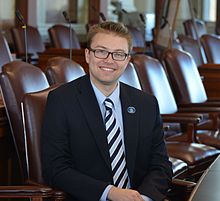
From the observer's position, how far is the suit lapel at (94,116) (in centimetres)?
245

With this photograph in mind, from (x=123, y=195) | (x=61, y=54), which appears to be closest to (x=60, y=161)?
(x=123, y=195)

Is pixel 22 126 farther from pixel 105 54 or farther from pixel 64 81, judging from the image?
pixel 64 81

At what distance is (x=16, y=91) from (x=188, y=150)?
1.33 meters

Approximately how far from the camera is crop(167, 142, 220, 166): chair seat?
12.1 feet

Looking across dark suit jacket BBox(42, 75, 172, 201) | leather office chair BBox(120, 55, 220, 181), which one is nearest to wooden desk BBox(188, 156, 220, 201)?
dark suit jacket BBox(42, 75, 172, 201)

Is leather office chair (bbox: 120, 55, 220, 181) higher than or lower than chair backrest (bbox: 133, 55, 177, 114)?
lower

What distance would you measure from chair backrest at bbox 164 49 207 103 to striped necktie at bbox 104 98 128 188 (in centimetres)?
218

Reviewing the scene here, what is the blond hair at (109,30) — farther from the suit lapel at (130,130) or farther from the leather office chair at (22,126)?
the leather office chair at (22,126)

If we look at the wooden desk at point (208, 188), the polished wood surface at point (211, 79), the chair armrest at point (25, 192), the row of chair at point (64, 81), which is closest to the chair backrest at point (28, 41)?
the polished wood surface at point (211, 79)

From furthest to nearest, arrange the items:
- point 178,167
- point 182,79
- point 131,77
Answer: point 182,79 < point 131,77 < point 178,167

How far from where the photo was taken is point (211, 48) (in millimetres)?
6715

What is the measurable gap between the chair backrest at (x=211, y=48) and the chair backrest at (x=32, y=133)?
166 inches

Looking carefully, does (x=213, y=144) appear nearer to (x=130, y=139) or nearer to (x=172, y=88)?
(x=172, y=88)

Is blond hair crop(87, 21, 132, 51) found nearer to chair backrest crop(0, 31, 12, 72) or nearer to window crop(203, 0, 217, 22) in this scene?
chair backrest crop(0, 31, 12, 72)
